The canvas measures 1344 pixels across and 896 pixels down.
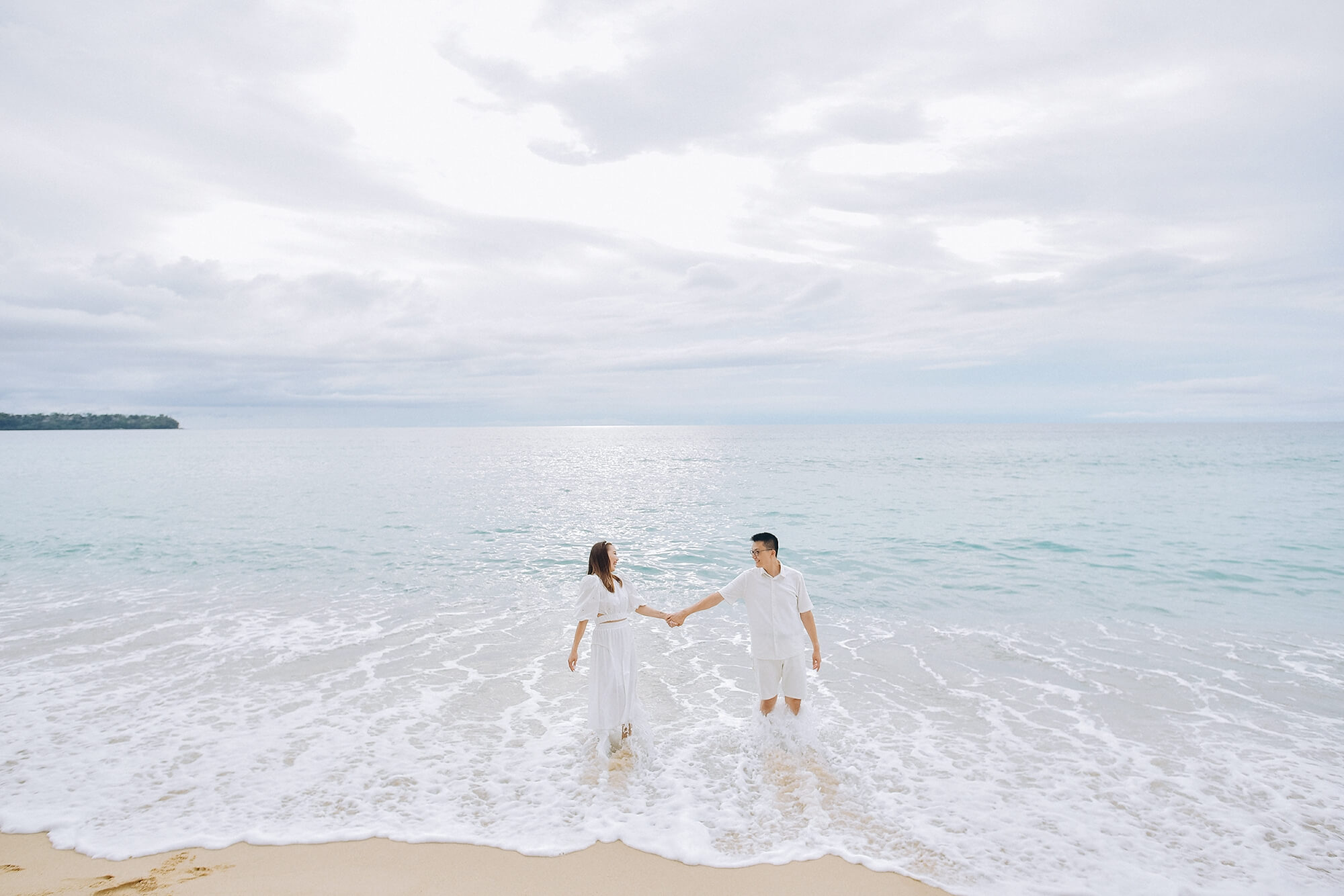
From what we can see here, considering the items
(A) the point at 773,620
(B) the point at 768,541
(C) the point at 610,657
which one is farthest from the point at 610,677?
(B) the point at 768,541

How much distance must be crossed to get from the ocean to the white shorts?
0.35 m

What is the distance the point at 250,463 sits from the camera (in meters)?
65.9

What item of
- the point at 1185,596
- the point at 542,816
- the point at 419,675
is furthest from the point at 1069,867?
the point at 1185,596

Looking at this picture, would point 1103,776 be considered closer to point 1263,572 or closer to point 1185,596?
point 1185,596

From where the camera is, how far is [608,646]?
6898 mm

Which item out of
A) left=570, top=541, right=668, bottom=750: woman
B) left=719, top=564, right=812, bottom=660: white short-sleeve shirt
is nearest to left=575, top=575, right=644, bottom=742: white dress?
left=570, top=541, right=668, bottom=750: woman

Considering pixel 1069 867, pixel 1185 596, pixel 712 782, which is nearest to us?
pixel 1069 867

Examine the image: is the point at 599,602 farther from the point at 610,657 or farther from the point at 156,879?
the point at 156,879

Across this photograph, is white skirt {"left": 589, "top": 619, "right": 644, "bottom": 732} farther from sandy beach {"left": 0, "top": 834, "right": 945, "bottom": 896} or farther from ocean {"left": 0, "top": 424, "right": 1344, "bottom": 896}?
sandy beach {"left": 0, "top": 834, "right": 945, "bottom": 896}

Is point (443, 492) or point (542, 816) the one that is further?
point (443, 492)

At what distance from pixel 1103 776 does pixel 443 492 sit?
3663 centimetres

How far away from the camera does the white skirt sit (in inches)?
272

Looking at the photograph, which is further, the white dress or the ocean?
the white dress

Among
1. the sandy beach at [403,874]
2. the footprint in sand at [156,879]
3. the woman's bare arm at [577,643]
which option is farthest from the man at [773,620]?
the footprint in sand at [156,879]
